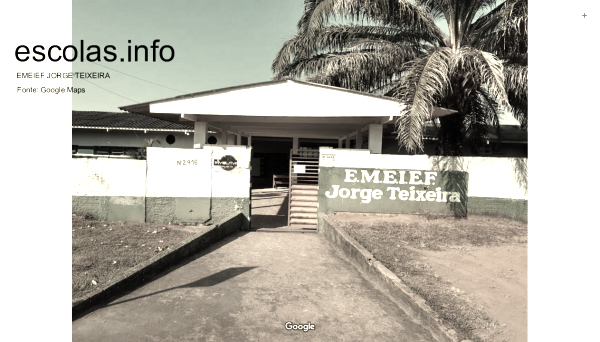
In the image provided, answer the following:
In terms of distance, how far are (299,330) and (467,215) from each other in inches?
270

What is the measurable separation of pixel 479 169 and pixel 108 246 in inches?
336

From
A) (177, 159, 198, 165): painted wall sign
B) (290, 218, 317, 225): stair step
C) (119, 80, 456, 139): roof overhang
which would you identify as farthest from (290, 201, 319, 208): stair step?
(177, 159, 198, 165): painted wall sign

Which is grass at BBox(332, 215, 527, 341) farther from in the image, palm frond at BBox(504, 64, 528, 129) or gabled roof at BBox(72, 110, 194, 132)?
gabled roof at BBox(72, 110, 194, 132)

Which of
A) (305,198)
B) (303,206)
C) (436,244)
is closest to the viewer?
(436,244)

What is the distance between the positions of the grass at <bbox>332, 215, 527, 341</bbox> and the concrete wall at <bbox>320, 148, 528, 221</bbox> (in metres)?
0.39

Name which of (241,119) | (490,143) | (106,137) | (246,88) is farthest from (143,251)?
(490,143)

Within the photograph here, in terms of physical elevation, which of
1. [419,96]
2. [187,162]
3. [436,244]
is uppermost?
[419,96]

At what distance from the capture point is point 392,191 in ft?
29.2

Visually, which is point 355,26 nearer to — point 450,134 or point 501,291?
point 450,134

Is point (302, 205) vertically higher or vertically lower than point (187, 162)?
lower

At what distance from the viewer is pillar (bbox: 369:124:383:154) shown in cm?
966

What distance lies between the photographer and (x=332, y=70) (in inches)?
399

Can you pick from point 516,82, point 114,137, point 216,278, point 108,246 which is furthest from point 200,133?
point 114,137

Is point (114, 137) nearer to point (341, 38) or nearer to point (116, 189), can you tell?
point (116, 189)
